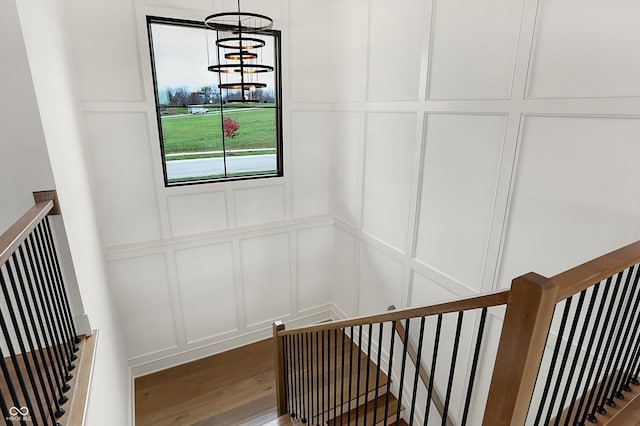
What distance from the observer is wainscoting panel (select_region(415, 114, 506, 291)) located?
8.23 ft

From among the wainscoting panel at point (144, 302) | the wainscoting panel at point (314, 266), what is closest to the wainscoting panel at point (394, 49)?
the wainscoting panel at point (314, 266)

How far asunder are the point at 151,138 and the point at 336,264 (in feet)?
8.68

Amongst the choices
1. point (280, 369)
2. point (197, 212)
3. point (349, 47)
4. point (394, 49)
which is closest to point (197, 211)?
point (197, 212)

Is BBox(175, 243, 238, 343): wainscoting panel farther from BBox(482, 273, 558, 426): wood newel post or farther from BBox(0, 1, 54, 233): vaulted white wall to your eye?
BBox(482, 273, 558, 426): wood newel post

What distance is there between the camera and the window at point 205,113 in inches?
135

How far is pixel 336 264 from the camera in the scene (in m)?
4.70

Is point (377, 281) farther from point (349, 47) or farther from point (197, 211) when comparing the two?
point (349, 47)

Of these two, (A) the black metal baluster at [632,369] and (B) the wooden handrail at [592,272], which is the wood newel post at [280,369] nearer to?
(A) the black metal baluster at [632,369]

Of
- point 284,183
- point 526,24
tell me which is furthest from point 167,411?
point 526,24

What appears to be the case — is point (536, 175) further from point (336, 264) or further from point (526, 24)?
point (336, 264)

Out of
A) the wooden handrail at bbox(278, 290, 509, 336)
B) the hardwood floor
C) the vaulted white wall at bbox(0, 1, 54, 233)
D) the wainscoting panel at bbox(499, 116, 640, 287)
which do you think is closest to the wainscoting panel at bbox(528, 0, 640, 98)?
the wainscoting panel at bbox(499, 116, 640, 287)

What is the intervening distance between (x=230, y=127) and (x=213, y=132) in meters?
0.19

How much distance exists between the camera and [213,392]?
3.76 m

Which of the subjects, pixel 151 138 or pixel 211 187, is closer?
pixel 151 138
